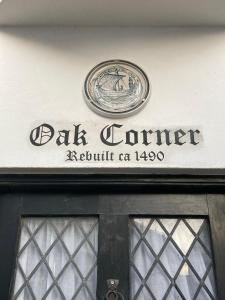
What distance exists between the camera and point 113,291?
275cm

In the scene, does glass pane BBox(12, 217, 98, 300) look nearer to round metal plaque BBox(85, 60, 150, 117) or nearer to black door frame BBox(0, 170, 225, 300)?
black door frame BBox(0, 170, 225, 300)

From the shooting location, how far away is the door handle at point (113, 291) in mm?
2739

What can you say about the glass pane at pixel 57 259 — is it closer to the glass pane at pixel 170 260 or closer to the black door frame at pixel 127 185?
the black door frame at pixel 127 185

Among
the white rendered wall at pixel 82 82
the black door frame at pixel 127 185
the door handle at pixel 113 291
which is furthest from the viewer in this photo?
the white rendered wall at pixel 82 82

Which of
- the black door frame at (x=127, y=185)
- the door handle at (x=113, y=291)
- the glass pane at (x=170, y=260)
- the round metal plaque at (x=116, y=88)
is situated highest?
the round metal plaque at (x=116, y=88)

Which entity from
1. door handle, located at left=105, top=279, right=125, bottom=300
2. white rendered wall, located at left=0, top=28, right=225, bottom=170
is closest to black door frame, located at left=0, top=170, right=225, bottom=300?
white rendered wall, located at left=0, top=28, right=225, bottom=170

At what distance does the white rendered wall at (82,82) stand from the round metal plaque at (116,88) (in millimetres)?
61

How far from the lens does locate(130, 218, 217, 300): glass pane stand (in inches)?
111

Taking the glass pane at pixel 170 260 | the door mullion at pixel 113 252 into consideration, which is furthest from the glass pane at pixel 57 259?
the glass pane at pixel 170 260

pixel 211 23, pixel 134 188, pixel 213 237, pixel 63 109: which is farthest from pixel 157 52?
pixel 213 237

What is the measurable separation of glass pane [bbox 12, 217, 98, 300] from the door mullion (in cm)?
6

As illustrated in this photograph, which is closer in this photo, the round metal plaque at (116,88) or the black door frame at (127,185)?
the black door frame at (127,185)

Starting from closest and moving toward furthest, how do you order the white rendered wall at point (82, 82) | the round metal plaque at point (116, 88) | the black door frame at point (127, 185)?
the black door frame at point (127, 185) → the white rendered wall at point (82, 82) → the round metal plaque at point (116, 88)

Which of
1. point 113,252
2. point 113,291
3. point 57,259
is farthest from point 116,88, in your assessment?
point 113,291
